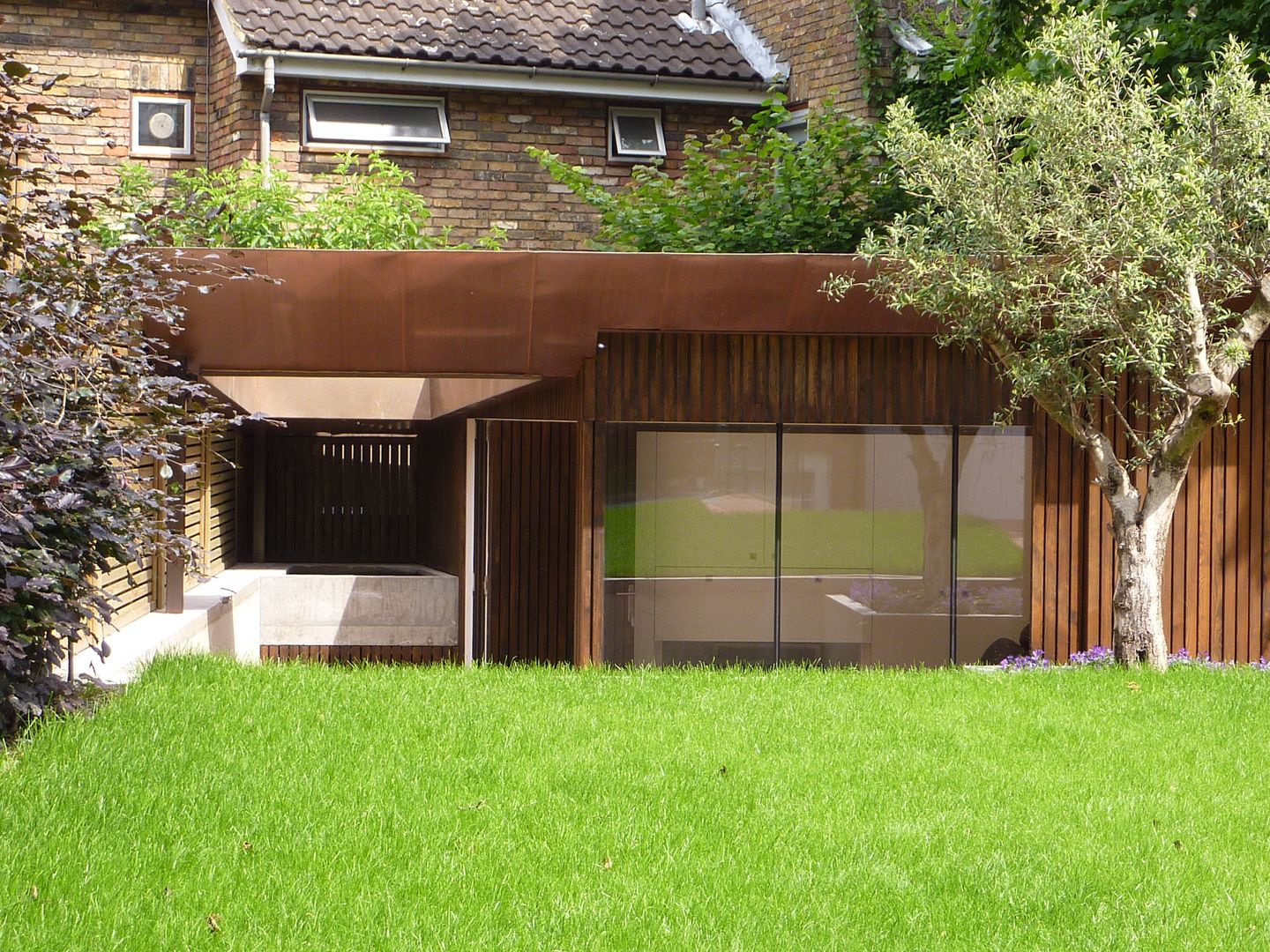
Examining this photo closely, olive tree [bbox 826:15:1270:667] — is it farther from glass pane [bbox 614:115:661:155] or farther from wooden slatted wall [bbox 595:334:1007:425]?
glass pane [bbox 614:115:661:155]

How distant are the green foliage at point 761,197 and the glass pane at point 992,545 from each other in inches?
185

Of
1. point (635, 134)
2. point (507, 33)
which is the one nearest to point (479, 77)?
point (507, 33)

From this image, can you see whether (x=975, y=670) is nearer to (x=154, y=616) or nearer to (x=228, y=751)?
(x=228, y=751)

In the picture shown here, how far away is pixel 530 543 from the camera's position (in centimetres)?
1521

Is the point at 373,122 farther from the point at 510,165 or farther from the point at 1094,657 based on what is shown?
the point at 1094,657

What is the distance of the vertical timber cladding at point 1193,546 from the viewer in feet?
39.6

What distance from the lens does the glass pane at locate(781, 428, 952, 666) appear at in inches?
471

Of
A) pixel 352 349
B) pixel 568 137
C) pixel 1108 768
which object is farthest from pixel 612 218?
pixel 1108 768

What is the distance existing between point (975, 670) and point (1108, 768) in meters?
3.61

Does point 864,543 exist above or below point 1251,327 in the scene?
below

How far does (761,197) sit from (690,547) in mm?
6442

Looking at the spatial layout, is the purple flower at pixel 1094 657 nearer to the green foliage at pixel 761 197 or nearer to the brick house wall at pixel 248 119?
the green foliage at pixel 761 197

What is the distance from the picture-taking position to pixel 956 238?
34.4 ft

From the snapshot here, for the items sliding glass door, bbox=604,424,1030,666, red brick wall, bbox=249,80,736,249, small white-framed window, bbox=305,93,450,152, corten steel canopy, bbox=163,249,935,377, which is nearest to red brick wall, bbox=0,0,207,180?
small white-framed window, bbox=305,93,450,152
